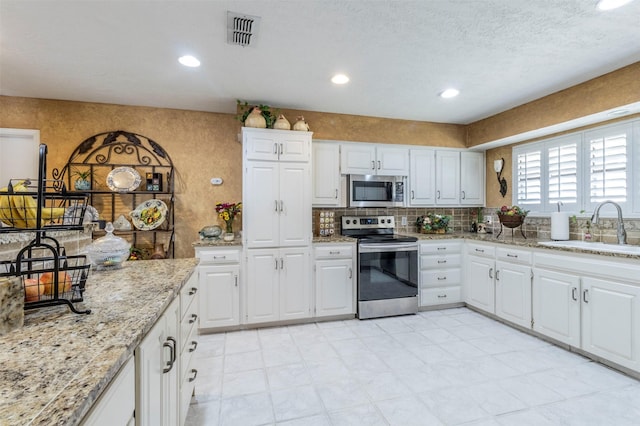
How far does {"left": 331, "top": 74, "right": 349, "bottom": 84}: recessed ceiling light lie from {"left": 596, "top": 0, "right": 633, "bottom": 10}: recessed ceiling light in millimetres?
1702

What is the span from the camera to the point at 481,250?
357cm

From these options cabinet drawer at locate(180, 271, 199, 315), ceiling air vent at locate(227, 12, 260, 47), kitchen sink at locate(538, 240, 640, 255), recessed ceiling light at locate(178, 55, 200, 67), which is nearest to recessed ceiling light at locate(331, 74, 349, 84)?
ceiling air vent at locate(227, 12, 260, 47)

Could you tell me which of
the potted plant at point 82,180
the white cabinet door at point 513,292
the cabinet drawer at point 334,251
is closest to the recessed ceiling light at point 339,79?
the cabinet drawer at point 334,251

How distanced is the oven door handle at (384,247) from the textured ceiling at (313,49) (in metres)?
1.61

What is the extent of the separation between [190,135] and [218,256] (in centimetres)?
157

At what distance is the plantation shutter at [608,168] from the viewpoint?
2.83 m

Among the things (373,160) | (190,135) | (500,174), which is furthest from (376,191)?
(190,135)

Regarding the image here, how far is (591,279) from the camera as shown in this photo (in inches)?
97.2

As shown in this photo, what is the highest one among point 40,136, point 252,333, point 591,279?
point 40,136

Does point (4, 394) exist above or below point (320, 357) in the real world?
above

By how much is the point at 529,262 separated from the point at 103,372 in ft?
11.2

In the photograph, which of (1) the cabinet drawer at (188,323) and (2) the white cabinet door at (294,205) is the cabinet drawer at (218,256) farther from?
(1) the cabinet drawer at (188,323)

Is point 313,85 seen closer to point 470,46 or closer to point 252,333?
point 470,46

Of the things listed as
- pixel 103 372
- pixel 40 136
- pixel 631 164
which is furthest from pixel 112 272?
pixel 631 164
